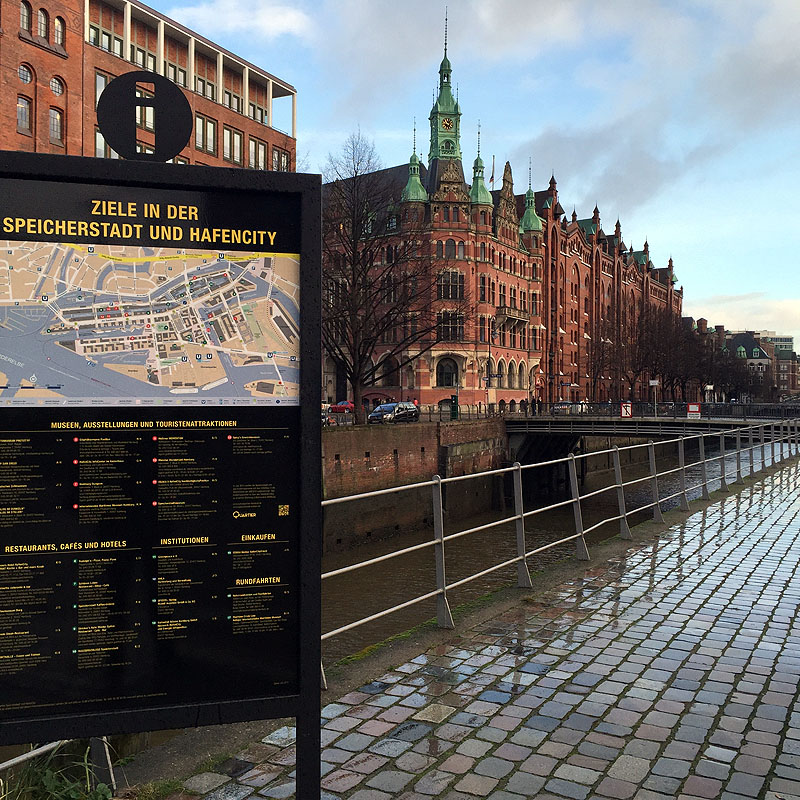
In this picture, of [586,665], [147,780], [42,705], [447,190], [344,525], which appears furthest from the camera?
[447,190]

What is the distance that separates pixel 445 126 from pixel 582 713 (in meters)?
67.9

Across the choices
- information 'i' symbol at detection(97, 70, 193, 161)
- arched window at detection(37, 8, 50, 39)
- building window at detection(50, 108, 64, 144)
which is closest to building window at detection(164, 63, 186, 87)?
arched window at detection(37, 8, 50, 39)

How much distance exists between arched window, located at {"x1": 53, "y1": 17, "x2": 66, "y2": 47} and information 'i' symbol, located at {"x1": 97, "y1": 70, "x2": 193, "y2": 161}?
39173 millimetres

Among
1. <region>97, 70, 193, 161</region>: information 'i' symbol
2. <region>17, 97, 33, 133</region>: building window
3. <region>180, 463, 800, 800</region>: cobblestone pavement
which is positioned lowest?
<region>180, 463, 800, 800</region>: cobblestone pavement

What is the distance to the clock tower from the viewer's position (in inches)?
2625

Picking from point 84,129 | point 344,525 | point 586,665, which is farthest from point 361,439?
point 586,665

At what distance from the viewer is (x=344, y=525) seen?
91.7 ft

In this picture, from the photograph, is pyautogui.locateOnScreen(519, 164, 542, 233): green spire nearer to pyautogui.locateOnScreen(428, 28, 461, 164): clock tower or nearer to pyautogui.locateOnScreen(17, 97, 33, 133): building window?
pyautogui.locateOnScreen(428, 28, 461, 164): clock tower

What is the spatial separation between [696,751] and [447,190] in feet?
203

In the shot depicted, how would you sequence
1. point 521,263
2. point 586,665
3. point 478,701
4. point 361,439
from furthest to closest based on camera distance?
point 521,263, point 361,439, point 586,665, point 478,701

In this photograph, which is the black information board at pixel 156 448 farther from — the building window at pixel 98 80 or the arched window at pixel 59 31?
the building window at pixel 98 80

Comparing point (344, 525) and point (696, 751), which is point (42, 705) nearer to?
point (696, 751)

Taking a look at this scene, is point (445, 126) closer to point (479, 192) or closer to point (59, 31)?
point (479, 192)

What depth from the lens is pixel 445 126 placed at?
2675 inches
